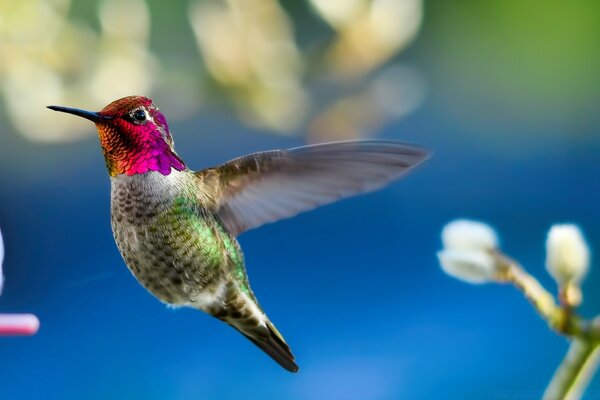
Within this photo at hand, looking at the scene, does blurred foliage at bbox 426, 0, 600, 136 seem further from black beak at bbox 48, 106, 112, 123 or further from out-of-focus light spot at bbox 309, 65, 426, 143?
black beak at bbox 48, 106, 112, 123

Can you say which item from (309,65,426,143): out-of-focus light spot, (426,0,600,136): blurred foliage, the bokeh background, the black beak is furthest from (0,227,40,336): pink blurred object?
(426,0,600,136): blurred foliage

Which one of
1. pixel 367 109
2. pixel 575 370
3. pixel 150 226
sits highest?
pixel 367 109

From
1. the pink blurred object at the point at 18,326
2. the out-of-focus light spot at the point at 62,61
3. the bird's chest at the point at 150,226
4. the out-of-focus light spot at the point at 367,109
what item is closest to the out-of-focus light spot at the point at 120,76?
the out-of-focus light spot at the point at 62,61

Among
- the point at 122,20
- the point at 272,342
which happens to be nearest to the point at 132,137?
the point at 272,342

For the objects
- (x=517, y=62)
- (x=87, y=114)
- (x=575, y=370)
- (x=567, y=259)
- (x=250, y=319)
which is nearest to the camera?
(x=575, y=370)

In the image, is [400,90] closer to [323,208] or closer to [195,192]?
[323,208]

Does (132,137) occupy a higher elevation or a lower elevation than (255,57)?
lower

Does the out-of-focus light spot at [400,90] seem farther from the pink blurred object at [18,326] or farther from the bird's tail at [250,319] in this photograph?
the pink blurred object at [18,326]
